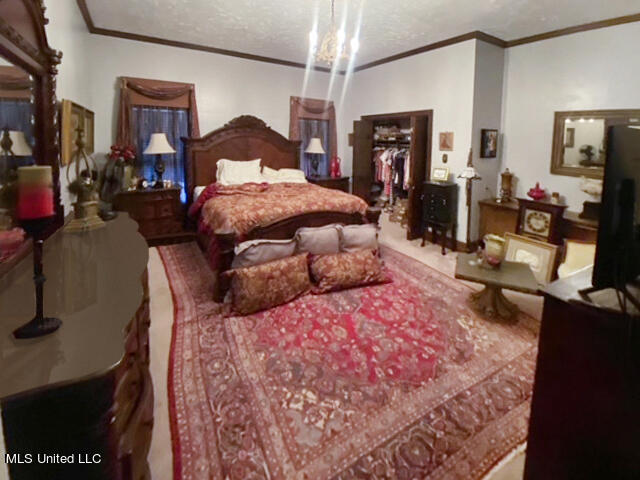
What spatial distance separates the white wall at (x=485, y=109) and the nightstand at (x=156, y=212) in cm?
374

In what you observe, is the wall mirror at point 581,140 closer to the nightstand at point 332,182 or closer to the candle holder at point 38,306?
the nightstand at point 332,182

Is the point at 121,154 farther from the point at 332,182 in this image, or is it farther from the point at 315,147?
the point at 332,182

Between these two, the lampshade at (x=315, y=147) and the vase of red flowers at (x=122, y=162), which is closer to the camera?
the vase of red flowers at (x=122, y=162)

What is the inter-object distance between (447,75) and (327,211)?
2.46 metres

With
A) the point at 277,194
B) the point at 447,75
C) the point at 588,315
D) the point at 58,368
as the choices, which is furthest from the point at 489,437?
the point at 447,75

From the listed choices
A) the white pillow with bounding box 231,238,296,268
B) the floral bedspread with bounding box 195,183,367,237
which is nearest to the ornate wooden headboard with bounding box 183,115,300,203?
the floral bedspread with bounding box 195,183,367,237

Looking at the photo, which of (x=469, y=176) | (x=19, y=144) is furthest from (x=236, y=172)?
(x=19, y=144)

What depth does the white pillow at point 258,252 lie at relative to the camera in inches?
119

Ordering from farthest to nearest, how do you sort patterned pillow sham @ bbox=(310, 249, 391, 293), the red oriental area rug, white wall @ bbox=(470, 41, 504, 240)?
1. white wall @ bbox=(470, 41, 504, 240)
2. patterned pillow sham @ bbox=(310, 249, 391, 293)
3. the red oriental area rug

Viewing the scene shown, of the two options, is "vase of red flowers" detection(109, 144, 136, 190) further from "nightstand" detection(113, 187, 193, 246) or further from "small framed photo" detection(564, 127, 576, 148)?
"small framed photo" detection(564, 127, 576, 148)

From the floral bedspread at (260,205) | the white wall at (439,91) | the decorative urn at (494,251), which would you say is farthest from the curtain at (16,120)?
the white wall at (439,91)

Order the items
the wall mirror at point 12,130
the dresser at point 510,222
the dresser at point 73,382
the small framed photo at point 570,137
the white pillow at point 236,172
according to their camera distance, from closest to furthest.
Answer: the dresser at point 73,382 < the wall mirror at point 12,130 < the dresser at point 510,222 < the small framed photo at point 570,137 < the white pillow at point 236,172

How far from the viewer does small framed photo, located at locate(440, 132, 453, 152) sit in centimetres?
470

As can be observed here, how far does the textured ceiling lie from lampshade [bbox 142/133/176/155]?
1.25 m
